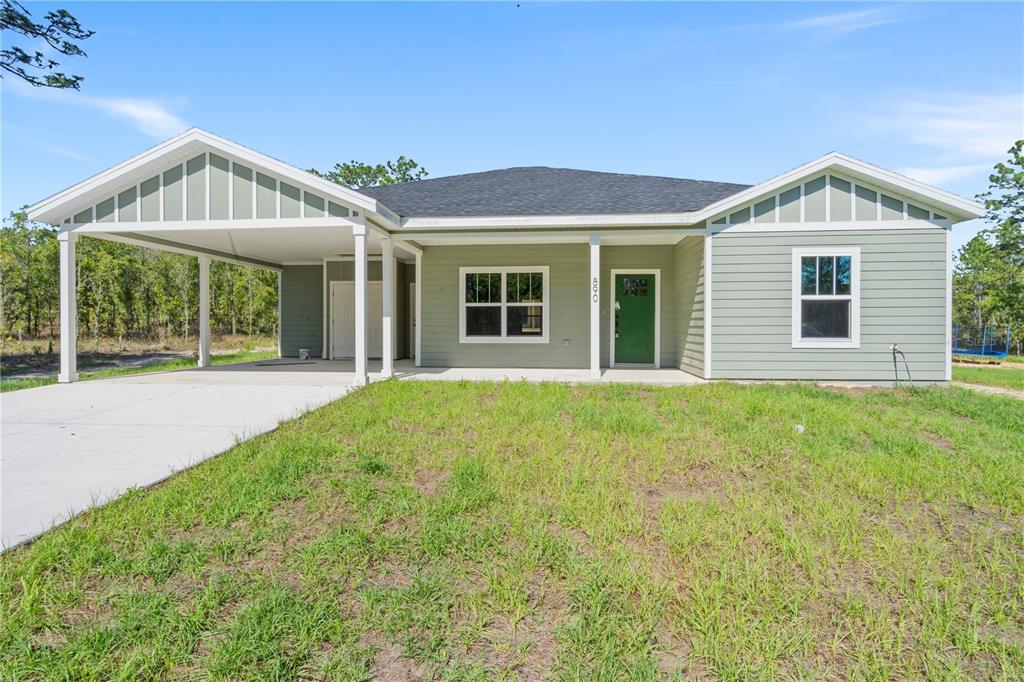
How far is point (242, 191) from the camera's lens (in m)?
8.35

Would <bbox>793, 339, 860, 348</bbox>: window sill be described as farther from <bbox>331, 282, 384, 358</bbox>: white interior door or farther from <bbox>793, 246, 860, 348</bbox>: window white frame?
<bbox>331, 282, 384, 358</bbox>: white interior door

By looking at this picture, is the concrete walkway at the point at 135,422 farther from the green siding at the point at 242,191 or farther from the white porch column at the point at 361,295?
the green siding at the point at 242,191

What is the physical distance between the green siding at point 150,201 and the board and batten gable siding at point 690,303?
9408 mm

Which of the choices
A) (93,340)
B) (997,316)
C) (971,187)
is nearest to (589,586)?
(93,340)

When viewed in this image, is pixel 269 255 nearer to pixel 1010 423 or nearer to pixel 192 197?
pixel 192 197

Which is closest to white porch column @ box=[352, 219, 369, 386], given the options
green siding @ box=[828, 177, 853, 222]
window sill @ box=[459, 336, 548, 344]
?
window sill @ box=[459, 336, 548, 344]

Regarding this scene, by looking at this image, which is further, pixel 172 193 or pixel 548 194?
pixel 548 194

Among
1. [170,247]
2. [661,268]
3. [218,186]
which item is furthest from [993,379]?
[170,247]

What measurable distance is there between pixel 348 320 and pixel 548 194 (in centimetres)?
646

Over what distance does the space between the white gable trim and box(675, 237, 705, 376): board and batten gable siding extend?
18.5 feet

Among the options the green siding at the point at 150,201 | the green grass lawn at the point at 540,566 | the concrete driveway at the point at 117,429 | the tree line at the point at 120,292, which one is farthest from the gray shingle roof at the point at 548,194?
the tree line at the point at 120,292

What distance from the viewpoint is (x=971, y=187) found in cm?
2333

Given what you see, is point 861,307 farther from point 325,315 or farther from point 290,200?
point 325,315

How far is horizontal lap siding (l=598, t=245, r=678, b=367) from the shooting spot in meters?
11.1
